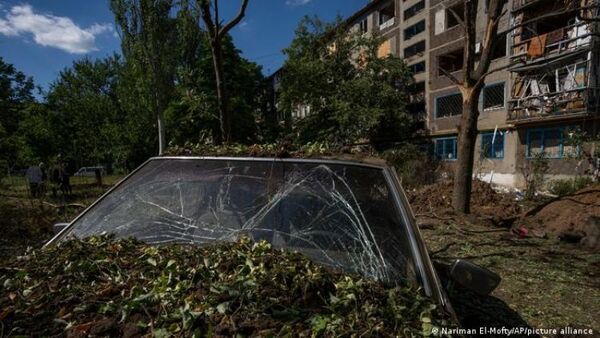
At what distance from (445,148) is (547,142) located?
777 centimetres

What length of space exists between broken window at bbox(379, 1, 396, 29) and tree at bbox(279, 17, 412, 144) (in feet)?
19.1

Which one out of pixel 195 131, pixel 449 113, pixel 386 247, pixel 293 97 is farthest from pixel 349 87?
pixel 386 247

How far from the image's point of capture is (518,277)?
191 inches

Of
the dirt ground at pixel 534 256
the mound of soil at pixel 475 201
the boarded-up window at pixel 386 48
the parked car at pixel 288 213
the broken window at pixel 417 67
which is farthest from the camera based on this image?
the boarded-up window at pixel 386 48

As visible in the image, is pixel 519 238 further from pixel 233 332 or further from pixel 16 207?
pixel 16 207

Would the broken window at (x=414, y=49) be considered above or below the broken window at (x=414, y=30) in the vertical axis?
below

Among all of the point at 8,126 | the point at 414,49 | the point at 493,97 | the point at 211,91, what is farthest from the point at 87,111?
the point at 493,97

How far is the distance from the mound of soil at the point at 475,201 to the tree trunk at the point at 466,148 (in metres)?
1.73

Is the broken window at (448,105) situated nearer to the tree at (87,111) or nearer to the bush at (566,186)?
the bush at (566,186)

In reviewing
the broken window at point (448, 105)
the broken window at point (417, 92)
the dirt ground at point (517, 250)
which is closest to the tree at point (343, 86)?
the broken window at point (417, 92)

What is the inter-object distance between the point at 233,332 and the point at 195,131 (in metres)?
28.1

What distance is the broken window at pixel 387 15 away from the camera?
34.2 m

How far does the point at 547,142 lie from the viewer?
20734 mm

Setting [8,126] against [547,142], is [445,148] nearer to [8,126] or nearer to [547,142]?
[547,142]
